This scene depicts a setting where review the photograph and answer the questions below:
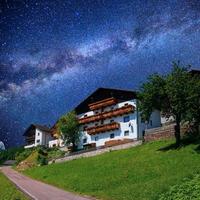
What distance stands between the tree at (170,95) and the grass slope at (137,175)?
463 cm

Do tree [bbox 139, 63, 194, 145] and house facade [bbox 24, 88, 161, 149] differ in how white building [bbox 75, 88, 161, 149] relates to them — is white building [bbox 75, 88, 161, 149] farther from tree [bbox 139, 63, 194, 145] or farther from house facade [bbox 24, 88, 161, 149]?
tree [bbox 139, 63, 194, 145]

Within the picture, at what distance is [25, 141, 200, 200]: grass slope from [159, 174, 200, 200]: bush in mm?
770

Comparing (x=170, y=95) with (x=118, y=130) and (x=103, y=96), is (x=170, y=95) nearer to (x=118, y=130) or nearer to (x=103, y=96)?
(x=118, y=130)

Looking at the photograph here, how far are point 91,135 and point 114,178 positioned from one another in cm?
4749

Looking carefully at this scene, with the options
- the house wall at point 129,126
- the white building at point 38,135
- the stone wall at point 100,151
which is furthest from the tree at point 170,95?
the white building at point 38,135

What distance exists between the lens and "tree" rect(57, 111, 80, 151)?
3243 inches

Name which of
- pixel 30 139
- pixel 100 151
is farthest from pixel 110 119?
pixel 30 139

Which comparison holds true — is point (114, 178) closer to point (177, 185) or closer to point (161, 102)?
point (177, 185)

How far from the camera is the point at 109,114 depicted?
7725 cm

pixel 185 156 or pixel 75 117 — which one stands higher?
pixel 75 117

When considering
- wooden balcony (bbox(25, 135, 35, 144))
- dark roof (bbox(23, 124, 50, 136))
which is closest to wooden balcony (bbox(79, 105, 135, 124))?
dark roof (bbox(23, 124, 50, 136))

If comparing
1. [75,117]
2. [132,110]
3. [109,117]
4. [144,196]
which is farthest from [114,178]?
[75,117]

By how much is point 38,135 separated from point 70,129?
114 ft

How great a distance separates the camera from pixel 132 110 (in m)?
71.8
